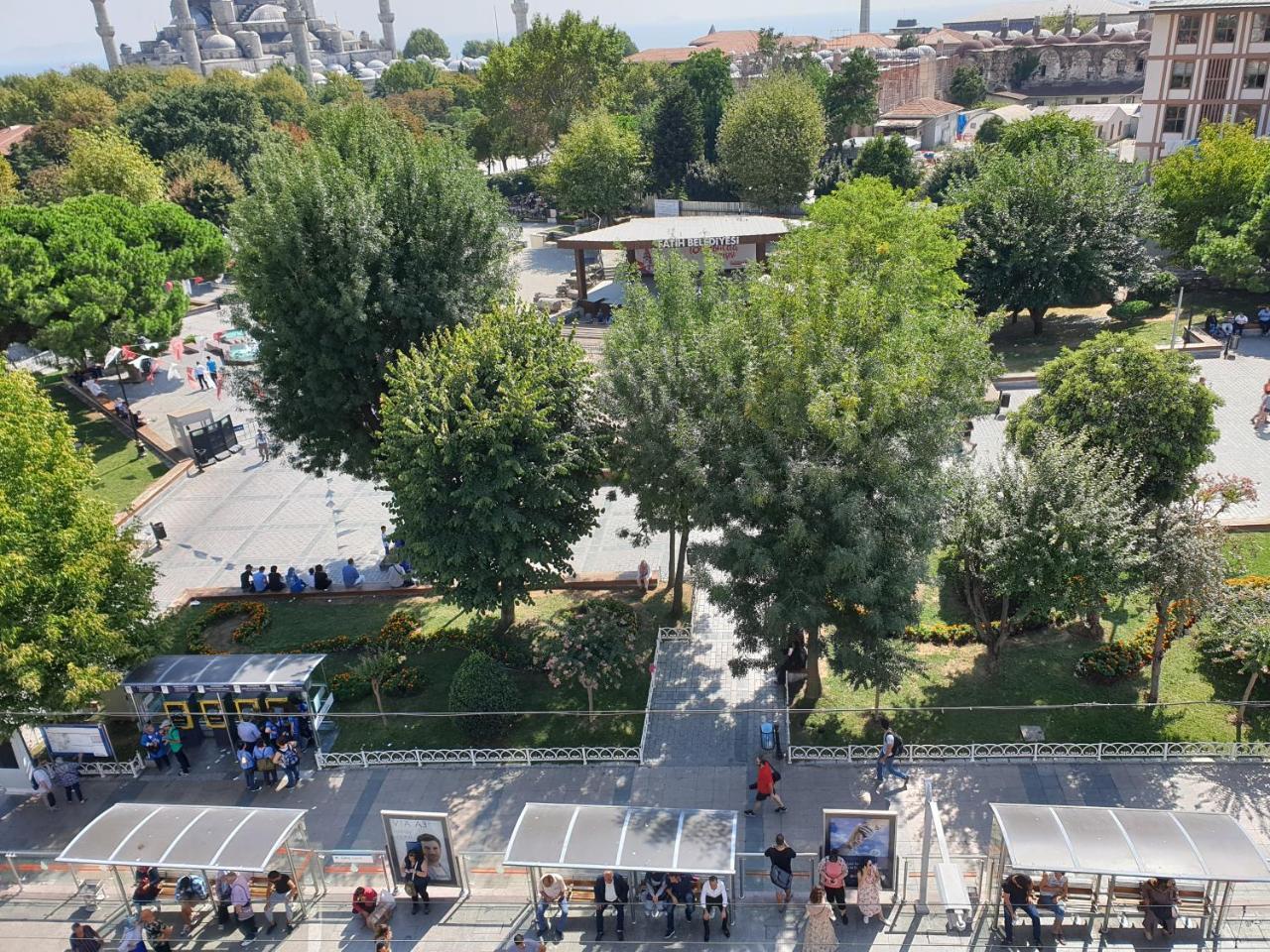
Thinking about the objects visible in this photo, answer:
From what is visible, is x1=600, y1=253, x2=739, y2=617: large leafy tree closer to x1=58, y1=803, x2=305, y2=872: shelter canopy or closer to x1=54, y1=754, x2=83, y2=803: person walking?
x1=58, y1=803, x2=305, y2=872: shelter canopy

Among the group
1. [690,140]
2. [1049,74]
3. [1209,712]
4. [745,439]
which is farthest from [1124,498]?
[1049,74]

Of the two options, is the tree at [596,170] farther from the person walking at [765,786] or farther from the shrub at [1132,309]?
the person walking at [765,786]

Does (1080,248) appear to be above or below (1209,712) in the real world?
above

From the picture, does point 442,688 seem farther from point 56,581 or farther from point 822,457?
point 822,457

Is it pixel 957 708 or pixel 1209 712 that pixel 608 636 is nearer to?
pixel 957 708

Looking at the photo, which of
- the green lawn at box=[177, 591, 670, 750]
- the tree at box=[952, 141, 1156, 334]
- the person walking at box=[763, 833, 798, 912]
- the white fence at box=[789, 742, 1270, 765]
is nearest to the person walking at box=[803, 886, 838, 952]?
the person walking at box=[763, 833, 798, 912]

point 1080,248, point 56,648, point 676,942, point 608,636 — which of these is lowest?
point 676,942
